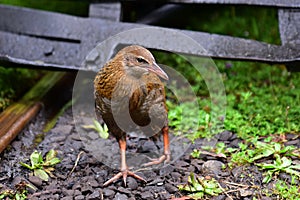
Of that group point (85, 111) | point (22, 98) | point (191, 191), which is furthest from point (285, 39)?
point (22, 98)

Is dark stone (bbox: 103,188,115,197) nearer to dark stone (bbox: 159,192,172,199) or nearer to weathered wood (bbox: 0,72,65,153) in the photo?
dark stone (bbox: 159,192,172,199)

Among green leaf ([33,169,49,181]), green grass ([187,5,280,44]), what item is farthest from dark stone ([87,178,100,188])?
green grass ([187,5,280,44])

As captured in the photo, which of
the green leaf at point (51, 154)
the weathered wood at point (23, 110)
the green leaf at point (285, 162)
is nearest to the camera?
the green leaf at point (285, 162)

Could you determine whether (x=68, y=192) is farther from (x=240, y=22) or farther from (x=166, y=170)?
(x=240, y=22)

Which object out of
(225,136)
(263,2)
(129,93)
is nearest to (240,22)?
(263,2)

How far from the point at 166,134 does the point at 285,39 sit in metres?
1.33

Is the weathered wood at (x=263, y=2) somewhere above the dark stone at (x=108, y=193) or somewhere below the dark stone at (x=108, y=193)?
above

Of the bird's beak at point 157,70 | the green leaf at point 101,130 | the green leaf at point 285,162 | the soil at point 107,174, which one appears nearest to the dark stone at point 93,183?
the soil at point 107,174

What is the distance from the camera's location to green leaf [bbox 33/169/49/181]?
3.60 m

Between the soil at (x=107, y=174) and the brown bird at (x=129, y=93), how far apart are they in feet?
0.43

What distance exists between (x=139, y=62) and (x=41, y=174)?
1.11 meters

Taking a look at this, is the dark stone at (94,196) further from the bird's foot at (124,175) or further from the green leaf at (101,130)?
the green leaf at (101,130)

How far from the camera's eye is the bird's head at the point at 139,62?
3.26m

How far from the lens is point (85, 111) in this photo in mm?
4762
